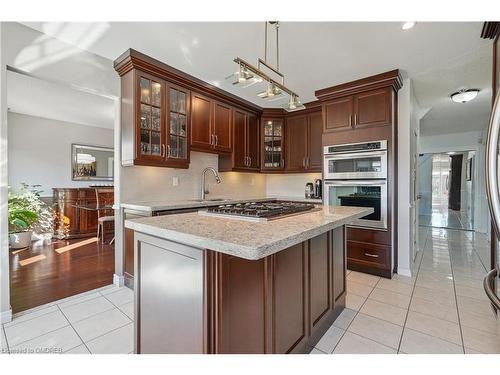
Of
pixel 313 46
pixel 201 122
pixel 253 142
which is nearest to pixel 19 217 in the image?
pixel 201 122

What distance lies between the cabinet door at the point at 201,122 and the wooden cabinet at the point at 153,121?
10 cm

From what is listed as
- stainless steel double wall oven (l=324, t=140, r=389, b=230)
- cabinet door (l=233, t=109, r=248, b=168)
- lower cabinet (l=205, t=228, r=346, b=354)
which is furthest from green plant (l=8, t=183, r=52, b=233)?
stainless steel double wall oven (l=324, t=140, r=389, b=230)

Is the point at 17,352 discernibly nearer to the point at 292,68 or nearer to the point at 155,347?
the point at 155,347

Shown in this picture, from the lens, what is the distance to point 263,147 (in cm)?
426

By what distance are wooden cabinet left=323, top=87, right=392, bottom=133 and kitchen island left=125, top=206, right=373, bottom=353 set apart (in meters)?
1.96

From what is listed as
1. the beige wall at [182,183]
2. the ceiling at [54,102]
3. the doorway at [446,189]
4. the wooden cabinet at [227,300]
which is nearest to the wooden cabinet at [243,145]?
the beige wall at [182,183]

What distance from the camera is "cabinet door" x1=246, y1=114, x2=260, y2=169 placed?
13.2ft

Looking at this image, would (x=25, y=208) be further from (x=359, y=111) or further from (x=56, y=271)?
(x=359, y=111)

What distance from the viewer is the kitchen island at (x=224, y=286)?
39.6 inches

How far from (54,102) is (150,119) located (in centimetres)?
272

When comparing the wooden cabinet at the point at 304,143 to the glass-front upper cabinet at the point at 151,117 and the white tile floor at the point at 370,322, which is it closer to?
the white tile floor at the point at 370,322

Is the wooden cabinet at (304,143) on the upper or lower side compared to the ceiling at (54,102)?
lower

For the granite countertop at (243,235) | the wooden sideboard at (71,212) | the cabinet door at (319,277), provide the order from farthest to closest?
the wooden sideboard at (71,212)
the cabinet door at (319,277)
the granite countertop at (243,235)
